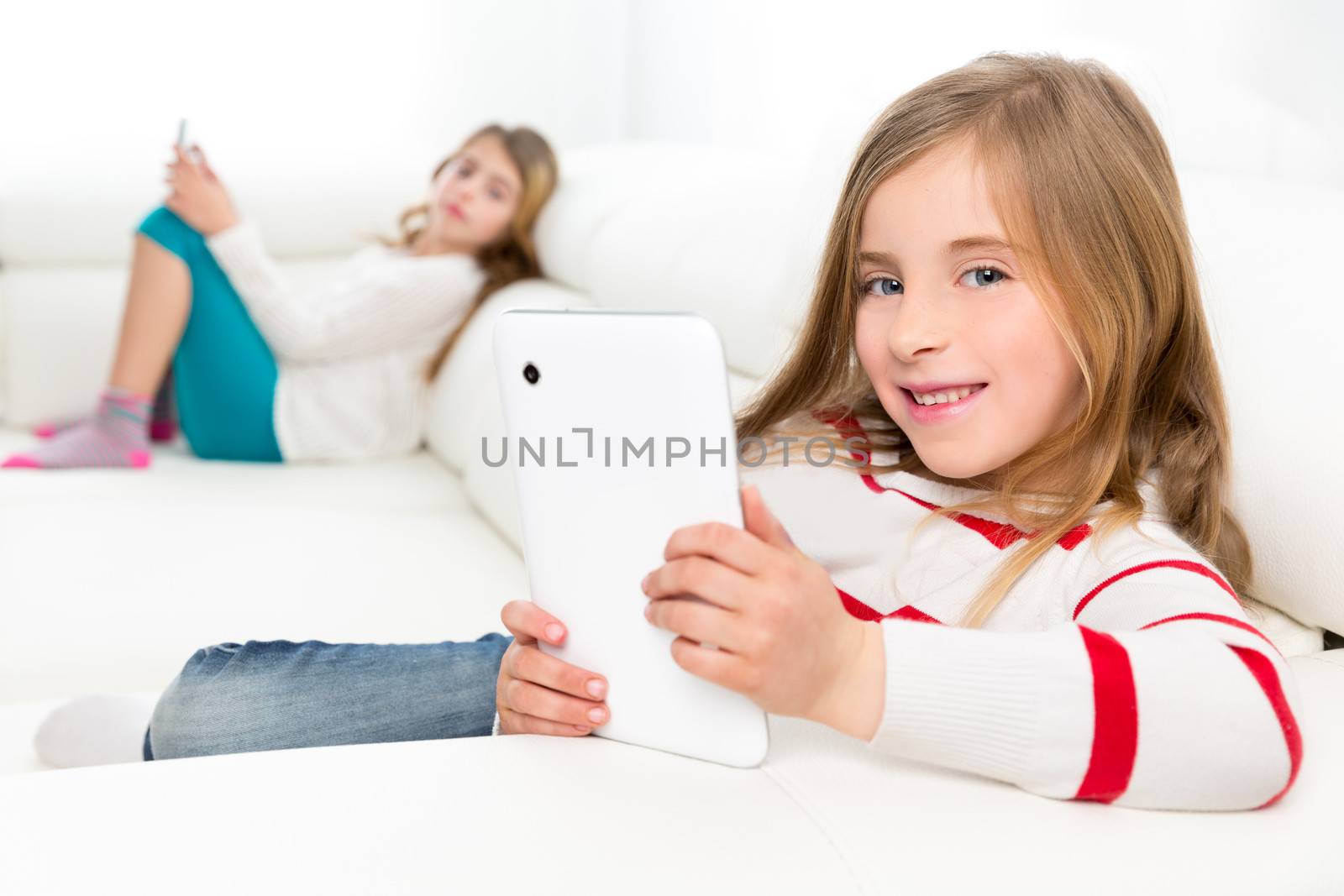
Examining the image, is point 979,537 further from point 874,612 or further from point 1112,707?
point 1112,707

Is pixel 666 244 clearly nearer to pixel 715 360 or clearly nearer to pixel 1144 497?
pixel 1144 497

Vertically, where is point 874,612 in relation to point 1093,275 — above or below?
below

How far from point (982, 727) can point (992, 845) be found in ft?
0.19

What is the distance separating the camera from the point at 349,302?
2082mm

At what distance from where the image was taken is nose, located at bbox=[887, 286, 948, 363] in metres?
0.76

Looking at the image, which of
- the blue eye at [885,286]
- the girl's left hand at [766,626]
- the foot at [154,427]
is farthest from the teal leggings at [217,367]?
the girl's left hand at [766,626]

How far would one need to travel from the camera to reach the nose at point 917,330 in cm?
76

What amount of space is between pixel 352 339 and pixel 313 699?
4.32ft

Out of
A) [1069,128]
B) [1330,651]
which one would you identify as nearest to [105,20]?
[1069,128]

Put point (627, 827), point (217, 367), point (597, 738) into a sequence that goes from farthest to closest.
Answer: point (217, 367) → point (597, 738) → point (627, 827)

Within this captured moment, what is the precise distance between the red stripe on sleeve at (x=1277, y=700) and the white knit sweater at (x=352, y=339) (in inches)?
63.6

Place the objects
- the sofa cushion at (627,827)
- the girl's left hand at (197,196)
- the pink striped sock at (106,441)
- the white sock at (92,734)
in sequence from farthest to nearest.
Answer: the girl's left hand at (197,196), the pink striped sock at (106,441), the white sock at (92,734), the sofa cushion at (627,827)

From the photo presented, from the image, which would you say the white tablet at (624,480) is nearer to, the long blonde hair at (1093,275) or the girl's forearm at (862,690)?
the girl's forearm at (862,690)

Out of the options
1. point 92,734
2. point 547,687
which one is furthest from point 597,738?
point 92,734
